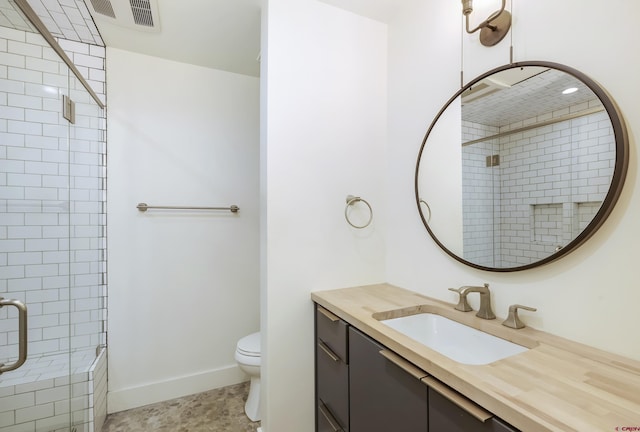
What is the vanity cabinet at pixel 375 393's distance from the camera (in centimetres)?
75

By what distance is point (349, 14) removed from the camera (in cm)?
172

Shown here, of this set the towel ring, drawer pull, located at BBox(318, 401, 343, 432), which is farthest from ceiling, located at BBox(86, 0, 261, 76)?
drawer pull, located at BBox(318, 401, 343, 432)

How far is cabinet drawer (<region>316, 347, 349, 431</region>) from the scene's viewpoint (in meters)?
1.29

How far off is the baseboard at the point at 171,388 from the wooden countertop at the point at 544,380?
1.68m

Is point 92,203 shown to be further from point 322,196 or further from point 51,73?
point 322,196

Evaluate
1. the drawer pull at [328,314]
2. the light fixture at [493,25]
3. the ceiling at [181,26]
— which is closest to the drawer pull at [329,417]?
the drawer pull at [328,314]

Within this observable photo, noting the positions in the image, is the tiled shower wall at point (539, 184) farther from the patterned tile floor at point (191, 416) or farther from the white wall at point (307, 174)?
the patterned tile floor at point (191, 416)

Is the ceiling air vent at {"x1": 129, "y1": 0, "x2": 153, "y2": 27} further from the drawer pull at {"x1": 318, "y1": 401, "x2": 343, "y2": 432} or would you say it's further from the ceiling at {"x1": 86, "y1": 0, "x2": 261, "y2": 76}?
the drawer pull at {"x1": 318, "y1": 401, "x2": 343, "y2": 432}

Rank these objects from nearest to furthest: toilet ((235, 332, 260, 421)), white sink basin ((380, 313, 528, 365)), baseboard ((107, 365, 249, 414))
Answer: white sink basin ((380, 313, 528, 365)), toilet ((235, 332, 260, 421)), baseboard ((107, 365, 249, 414))

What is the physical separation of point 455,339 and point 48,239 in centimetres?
214

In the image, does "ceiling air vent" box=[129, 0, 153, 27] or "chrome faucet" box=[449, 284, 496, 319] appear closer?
"chrome faucet" box=[449, 284, 496, 319]

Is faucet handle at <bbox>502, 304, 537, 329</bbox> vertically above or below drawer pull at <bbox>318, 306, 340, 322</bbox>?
above

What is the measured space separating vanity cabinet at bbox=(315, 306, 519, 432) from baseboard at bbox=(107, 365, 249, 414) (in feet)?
3.36

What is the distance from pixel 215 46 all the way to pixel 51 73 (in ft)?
3.10
